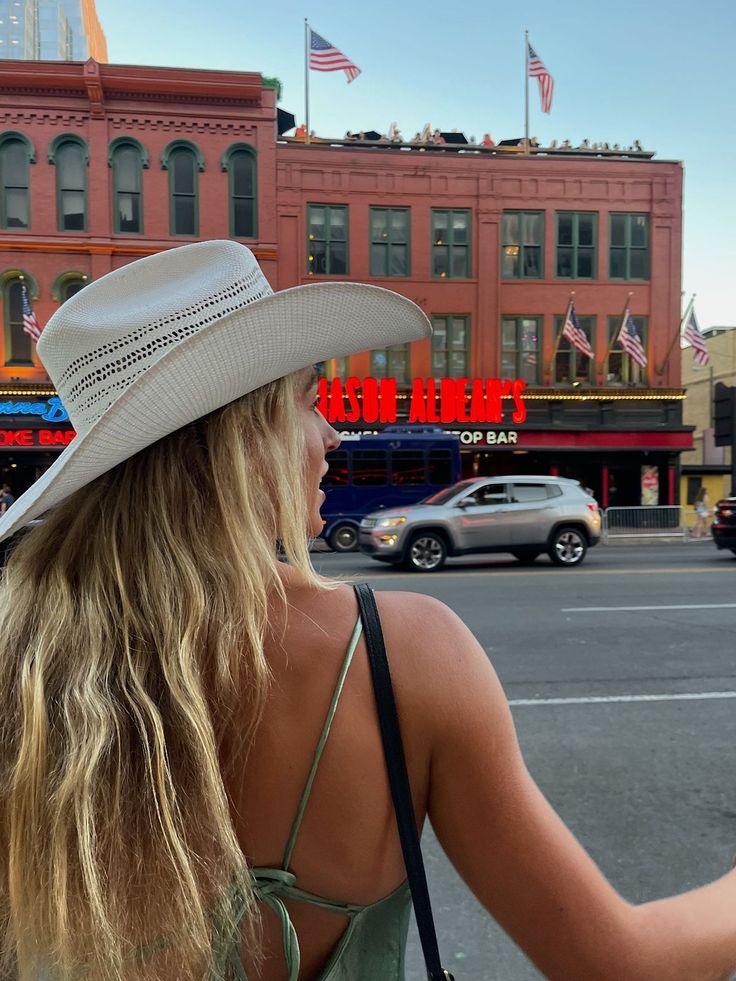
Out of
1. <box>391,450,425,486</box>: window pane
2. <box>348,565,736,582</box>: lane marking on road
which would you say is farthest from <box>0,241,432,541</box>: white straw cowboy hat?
<box>391,450,425,486</box>: window pane

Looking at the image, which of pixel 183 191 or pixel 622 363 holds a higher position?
pixel 183 191

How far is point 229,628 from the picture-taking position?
94cm

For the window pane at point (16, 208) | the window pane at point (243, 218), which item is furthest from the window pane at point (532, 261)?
the window pane at point (16, 208)

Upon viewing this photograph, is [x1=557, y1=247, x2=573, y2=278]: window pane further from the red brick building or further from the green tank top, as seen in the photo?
the green tank top

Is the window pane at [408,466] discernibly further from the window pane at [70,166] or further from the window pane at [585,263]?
the window pane at [70,166]

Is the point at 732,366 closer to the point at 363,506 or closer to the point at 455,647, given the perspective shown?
the point at 363,506

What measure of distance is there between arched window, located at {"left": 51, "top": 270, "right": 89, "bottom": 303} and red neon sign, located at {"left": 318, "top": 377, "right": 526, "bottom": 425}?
26.4ft

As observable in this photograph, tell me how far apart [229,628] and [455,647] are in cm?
31

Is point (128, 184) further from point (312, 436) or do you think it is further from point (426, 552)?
point (312, 436)

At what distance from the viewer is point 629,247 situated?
23.3 meters

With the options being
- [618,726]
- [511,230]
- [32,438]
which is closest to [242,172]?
[511,230]

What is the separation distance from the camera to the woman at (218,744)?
0.88 metres

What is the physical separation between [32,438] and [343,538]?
412 inches

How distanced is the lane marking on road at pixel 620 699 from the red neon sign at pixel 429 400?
55.2ft
